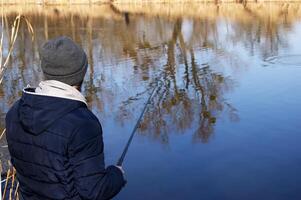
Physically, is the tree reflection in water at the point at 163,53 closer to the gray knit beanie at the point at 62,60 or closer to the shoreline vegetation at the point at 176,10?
the shoreline vegetation at the point at 176,10

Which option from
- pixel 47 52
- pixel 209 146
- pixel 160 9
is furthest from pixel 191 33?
pixel 47 52

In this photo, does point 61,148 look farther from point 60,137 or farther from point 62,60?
point 62,60

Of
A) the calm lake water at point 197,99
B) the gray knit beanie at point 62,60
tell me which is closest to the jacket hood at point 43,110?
the gray knit beanie at point 62,60

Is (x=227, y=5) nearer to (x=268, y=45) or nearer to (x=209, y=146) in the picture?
(x=268, y=45)

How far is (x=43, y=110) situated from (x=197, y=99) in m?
6.80

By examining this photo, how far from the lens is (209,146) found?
6.17 metres

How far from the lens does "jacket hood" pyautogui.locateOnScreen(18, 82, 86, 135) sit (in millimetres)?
1690

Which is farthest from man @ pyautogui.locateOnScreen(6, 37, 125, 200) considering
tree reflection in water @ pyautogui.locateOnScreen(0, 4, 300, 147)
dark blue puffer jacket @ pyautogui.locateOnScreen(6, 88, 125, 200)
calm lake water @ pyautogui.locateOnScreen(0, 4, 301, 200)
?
calm lake water @ pyautogui.locateOnScreen(0, 4, 301, 200)

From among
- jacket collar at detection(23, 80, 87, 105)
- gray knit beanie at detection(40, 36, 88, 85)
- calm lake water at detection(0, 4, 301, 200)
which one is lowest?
calm lake water at detection(0, 4, 301, 200)

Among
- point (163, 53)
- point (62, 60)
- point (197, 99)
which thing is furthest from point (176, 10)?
point (62, 60)

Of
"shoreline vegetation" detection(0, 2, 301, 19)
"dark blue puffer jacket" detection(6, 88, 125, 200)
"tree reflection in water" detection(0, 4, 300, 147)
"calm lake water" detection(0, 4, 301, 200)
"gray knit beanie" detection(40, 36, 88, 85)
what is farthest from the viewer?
"shoreline vegetation" detection(0, 2, 301, 19)

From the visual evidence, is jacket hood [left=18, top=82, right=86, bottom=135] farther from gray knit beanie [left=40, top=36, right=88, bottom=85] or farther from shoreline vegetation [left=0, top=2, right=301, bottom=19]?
shoreline vegetation [left=0, top=2, right=301, bottom=19]

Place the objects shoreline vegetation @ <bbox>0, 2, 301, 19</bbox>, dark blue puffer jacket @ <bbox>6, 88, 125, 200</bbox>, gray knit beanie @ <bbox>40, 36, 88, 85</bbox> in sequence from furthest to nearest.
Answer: shoreline vegetation @ <bbox>0, 2, 301, 19</bbox> < gray knit beanie @ <bbox>40, 36, 88, 85</bbox> < dark blue puffer jacket @ <bbox>6, 88, 125, 200</bbox>

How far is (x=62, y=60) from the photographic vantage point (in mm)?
1785
